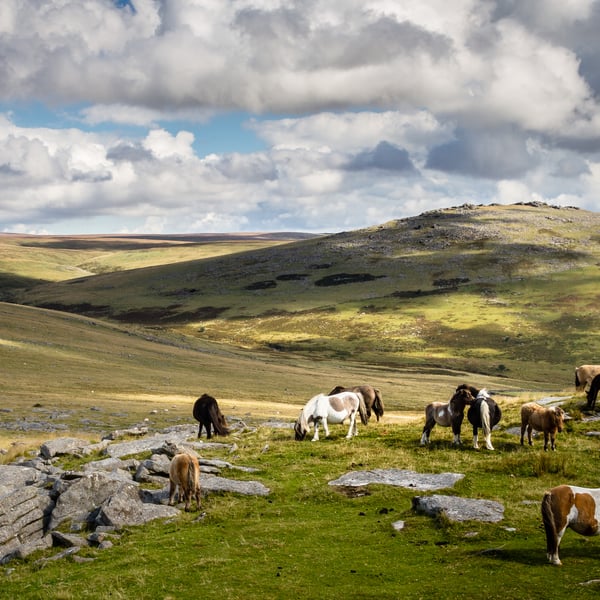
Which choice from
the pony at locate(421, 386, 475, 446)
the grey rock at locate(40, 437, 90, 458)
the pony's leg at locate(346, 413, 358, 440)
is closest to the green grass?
the pony at locate(421, 386, 475, 446)

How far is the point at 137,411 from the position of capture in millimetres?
47250

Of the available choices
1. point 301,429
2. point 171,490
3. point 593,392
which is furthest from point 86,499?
point 593,392

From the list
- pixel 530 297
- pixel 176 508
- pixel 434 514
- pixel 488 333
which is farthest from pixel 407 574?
pixel 530 297

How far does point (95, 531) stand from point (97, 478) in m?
2.43

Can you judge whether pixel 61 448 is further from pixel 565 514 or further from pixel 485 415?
pixel 565 514

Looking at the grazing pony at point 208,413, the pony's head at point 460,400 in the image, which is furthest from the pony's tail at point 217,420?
the pony's head at point 460,400

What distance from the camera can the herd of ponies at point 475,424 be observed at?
13.3 metres

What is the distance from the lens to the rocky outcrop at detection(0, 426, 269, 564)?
17.2m

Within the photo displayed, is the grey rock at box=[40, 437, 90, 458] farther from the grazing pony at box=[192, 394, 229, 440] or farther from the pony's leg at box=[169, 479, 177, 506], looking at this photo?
the pony's leg at box=[169, 479, 177, 506]

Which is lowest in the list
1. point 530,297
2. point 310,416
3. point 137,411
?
point 137,411

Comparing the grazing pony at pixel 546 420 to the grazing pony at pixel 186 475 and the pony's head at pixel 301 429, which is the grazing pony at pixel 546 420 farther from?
the grazing pony at pixel 186 475

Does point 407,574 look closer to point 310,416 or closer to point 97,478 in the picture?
point 97,478

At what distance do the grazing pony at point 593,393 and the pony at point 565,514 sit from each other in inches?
664

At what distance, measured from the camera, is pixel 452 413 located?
24750mm
